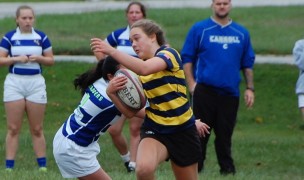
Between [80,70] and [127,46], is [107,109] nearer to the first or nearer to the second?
[127,46]

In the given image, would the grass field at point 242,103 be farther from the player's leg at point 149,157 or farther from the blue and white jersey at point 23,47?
the player's leg at point 149,157

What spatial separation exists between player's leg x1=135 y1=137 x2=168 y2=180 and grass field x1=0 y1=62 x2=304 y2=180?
1773mm

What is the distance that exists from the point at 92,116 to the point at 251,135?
772 cm

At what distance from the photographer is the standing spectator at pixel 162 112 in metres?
8.23

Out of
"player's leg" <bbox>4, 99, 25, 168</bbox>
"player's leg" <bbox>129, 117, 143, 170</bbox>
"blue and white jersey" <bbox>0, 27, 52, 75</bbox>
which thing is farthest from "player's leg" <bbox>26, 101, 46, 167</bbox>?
"player's leg" <bbox>129, 117, 143, 170</bbox>

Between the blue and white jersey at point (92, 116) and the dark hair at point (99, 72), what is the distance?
49 mm

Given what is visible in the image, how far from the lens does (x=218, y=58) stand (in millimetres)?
11281

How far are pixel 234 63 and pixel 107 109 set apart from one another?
3.23m

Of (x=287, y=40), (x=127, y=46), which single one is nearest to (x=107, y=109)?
(x=127, y=46)

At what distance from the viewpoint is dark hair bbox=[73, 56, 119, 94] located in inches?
337

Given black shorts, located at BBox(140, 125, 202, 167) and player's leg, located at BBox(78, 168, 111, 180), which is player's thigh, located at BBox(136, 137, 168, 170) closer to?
black shorts, located at BBox(140, 125, 202, 167)

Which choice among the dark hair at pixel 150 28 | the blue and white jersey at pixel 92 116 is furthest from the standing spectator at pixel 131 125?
the dark hair at pixel 150 28

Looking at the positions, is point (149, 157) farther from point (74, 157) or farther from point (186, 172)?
point (74, 157)

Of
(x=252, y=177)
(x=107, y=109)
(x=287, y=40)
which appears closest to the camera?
(x=107, y=109)
